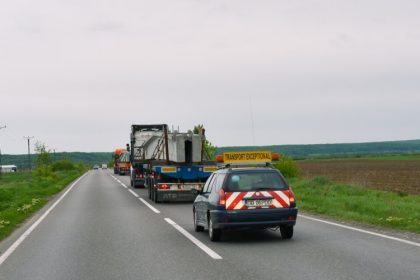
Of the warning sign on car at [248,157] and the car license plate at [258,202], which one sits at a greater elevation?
the warning sign on car at [248,157]

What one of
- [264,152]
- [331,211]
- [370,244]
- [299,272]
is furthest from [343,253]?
[331,211]

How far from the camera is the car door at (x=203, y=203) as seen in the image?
13.3 m

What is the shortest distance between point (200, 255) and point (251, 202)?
1.87 m

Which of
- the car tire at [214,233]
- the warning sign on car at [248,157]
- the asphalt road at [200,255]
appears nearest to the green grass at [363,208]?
the asphalt road at [200,255]

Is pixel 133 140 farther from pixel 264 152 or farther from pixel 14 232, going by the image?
pixel 264 152

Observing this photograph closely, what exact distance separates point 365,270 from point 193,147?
58.1ft

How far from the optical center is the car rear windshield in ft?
39.9

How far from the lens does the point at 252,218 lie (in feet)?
39.1

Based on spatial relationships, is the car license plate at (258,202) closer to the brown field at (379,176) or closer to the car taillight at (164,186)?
the car taillight at (164,186)

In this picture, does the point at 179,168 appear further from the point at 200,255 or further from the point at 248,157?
the point at 200,255

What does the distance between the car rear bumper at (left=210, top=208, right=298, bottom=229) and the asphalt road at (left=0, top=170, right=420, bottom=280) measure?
0.37 meters

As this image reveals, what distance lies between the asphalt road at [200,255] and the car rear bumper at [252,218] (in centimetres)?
37

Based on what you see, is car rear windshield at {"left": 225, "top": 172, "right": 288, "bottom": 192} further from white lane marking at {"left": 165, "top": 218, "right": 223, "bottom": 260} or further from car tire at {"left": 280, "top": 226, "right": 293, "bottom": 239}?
white lane marking at {"left": 165, "top": 218, "right": 223, "bottom": 260}

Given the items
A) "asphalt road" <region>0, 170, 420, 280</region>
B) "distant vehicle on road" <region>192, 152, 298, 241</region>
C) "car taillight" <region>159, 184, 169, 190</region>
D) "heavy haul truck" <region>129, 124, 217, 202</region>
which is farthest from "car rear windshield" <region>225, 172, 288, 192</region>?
"car taillight" <region>159, 184, 169, 190</region>
